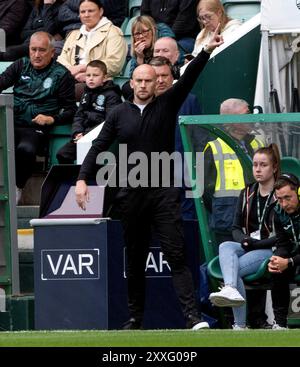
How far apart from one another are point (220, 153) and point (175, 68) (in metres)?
1.35

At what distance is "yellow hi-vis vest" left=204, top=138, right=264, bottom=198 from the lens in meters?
13.2

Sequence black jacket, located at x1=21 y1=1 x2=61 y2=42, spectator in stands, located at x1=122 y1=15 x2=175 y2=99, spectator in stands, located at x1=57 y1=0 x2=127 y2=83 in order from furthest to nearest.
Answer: black jacket, located at x1=21 y1=1 x2=61 y2=42, spectator in stands, located at x1=57 y1=0 x2=127 y2=83, spectator in stands, located at x1=122 y1=15 x2=175 y2=99

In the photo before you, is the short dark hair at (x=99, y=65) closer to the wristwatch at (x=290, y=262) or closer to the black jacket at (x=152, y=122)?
the black jacket at (x=152, y=122)

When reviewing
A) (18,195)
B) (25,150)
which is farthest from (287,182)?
(18,195)

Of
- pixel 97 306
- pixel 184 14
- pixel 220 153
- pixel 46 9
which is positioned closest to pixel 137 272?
pixel 97 306

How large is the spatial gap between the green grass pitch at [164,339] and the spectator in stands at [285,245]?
0.69m

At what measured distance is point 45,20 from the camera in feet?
56.3

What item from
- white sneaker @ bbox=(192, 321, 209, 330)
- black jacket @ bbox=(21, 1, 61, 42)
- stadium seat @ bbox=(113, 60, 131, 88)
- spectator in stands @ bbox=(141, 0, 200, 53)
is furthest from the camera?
black jacket @ bbox=(21, 1, 61, 42)

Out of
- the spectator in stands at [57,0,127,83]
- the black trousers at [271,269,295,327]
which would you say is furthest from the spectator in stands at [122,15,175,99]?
the black trousers at [271,269,295,327]

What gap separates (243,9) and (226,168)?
314 centimetres

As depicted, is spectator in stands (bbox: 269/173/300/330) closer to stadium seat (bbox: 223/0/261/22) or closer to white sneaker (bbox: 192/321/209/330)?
white sneaker (bbox: 192/321/209/330)

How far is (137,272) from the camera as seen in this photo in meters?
12.4

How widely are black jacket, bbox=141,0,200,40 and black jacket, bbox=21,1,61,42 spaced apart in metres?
1.33
